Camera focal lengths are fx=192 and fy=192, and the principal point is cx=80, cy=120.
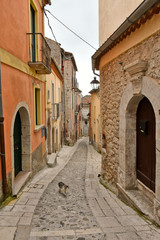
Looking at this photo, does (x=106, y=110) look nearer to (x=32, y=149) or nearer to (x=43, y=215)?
(x=32, y=149)

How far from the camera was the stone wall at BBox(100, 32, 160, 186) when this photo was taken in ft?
11.2

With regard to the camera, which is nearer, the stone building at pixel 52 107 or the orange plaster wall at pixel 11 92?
the orange plaster wall at pixel 11 92

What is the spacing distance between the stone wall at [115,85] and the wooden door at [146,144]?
2.39ft

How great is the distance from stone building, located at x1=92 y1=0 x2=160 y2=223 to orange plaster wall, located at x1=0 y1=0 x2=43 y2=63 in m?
2.29

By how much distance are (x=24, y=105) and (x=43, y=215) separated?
3.05m

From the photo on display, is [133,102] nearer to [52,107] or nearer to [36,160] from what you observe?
[36,160]

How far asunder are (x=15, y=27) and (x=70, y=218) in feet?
15.1

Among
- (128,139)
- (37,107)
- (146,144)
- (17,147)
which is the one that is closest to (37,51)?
(37,107)

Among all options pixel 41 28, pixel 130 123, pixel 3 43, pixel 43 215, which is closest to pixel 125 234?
pixel 43 215

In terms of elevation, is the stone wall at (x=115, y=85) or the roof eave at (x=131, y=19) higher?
the roof eave at (x=131, y=19)

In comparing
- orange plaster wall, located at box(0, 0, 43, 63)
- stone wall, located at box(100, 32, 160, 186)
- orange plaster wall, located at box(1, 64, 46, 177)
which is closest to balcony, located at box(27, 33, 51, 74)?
orange plaster wall, located at box(0, 0, 43, 63)

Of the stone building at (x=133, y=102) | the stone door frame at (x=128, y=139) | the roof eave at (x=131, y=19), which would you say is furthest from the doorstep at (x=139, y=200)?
the roof eave at (x=131, y=19)

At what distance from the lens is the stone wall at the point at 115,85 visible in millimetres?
3415

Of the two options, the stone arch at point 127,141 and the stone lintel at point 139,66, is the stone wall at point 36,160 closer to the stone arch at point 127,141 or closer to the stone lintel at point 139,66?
the stone arch at point 127,141
